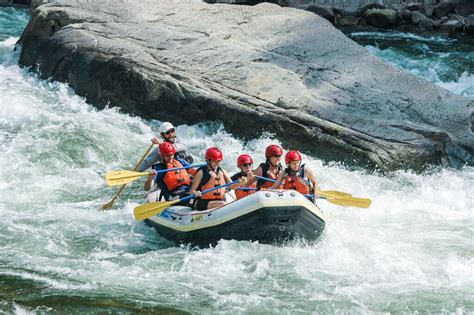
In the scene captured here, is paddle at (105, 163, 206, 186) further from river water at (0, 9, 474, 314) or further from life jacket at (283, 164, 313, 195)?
life jacket at (283, 164, 313, 195)

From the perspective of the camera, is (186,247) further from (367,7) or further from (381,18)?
(367,7)

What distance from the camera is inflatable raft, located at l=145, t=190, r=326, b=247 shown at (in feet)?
23.0

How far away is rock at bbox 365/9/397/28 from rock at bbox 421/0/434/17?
919 millimetres

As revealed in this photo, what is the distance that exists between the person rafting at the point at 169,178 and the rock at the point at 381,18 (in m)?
12.3

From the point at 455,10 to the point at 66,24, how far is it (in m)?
10.7

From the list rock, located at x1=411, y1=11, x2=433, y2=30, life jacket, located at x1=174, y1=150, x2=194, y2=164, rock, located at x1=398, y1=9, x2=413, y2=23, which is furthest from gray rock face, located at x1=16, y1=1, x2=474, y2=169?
rock, located at x1=398, y1=9, x2=413, y2=23

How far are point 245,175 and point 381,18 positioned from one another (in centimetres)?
1251

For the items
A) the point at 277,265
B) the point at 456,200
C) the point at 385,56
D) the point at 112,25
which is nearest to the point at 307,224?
the point at 277,265

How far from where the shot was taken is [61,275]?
6.56 meters

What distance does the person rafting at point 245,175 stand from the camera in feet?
25.4

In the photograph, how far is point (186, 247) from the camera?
7.51 m

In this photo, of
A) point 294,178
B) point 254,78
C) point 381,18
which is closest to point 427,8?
point 381,18

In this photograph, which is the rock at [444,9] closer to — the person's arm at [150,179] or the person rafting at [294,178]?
the person rafting at [294,178]

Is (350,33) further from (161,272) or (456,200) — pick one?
(161,272)
